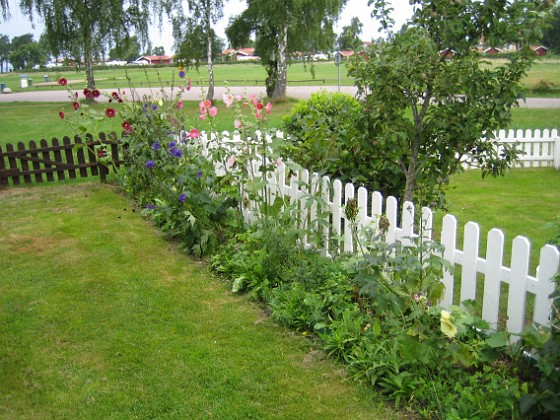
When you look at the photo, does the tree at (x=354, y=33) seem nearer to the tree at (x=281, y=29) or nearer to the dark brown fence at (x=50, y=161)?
the dark brown fence at (x=50, y=161)

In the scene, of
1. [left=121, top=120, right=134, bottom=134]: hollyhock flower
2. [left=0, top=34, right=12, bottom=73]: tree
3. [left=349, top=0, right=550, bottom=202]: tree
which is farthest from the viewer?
[left=0, top=34, right=12, bottom=73]: tree

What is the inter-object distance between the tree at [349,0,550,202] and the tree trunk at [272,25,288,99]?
56.0ft

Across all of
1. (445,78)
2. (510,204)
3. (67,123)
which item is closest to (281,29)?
(67,123)

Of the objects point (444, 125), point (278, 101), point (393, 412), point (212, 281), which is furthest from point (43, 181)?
point (278, 101)

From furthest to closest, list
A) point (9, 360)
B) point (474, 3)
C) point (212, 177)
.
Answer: point (212, 177) → point (474, 3) → point (9, 360)

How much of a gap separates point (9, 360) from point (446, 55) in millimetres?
4018

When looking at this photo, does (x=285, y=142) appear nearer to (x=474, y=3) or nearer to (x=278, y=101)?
(x=474, y=3)

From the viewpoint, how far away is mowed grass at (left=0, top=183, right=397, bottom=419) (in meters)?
3.18

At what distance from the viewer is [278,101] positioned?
906 inches

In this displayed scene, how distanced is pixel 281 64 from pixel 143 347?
1984cm

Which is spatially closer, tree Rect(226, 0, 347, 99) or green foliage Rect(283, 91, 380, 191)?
green foliage Rect(283, 91, 380, 191)

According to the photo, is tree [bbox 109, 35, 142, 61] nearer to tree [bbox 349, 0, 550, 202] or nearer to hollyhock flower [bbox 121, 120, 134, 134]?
hollyhock flower [bbox 121, 120, 134, 134]

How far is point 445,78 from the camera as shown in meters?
4.25

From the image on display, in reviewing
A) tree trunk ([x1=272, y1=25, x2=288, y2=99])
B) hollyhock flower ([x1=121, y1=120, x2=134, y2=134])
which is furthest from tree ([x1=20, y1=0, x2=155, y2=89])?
hollyhock flower ([x1=121, y1=120, x2=134, y2=134])
